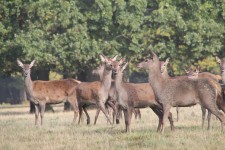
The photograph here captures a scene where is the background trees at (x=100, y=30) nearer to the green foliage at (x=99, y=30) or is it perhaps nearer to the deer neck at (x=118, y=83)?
the green foliage at (x=99, y=30)

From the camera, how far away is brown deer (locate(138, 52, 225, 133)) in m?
15.3

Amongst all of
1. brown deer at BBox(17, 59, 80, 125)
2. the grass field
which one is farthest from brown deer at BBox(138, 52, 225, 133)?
brown deer at BBox(17, 59, 80, 125)

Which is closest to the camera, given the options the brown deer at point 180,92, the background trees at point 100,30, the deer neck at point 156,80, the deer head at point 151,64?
the brown deer at point 180,92

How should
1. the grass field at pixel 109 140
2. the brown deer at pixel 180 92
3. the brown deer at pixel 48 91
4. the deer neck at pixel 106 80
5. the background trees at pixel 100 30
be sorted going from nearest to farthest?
the grass field at pixel 109 140
the brown deer at pixel 180 92
the deer neck at pixel 106 80
the brown deer at pixel 48 91
the background trees at pixel 100 30

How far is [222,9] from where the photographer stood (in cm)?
3209

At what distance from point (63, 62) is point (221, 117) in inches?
630

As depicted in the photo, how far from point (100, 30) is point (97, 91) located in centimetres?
1125

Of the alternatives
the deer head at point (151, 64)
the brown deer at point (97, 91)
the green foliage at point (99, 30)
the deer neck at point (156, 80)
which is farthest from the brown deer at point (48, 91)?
the green foliage at point (99, 30)

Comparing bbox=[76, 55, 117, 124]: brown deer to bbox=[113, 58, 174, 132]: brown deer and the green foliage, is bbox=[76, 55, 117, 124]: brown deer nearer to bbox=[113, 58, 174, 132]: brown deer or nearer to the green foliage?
bbox=[113, 58, 174, 132]: brown deer

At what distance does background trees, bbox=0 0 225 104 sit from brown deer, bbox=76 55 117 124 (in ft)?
29.7

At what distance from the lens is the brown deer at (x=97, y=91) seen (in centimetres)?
1976

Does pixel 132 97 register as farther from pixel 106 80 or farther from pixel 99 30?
pixel 99 30

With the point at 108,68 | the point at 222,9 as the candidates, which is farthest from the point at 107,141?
the point at 222,9

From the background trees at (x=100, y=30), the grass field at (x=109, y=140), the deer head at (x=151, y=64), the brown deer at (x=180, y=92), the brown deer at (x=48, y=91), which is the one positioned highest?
the background trees at (x=100, y=30)
